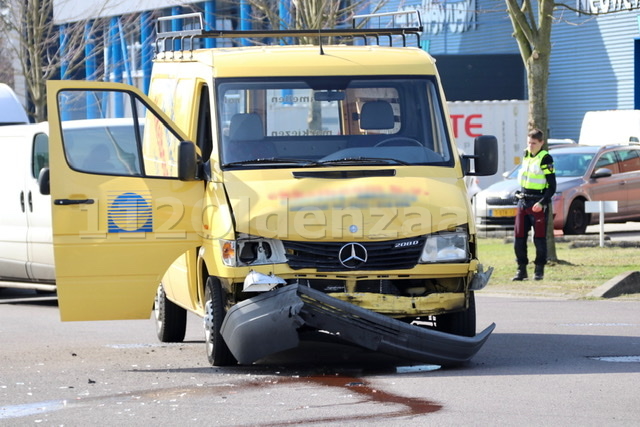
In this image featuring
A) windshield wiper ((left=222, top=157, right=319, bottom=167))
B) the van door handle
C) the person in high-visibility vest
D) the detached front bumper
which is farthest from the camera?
the person in high-visibility vest

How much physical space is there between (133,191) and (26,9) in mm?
21031

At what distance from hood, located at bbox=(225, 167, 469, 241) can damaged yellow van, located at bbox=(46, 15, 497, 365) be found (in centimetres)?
1

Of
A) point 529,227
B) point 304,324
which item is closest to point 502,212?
point 529,227

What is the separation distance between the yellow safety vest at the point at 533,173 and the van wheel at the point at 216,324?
7.77 m

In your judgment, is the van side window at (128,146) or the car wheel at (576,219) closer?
the van side window at (128,146)

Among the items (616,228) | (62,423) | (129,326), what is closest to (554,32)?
(616,228)

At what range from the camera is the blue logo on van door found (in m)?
9.80

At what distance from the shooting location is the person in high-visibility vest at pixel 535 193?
1667 centimetres

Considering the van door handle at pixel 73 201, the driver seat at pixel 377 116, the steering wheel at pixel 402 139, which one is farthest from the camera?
the driver seat at pixel 377 116

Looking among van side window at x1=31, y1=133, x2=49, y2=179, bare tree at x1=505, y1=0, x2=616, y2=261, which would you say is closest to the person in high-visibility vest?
bare tree at x1=505, y1=0, x2=616, y2=261

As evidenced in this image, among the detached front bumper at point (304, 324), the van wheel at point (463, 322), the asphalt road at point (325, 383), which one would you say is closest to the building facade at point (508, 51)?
the asphalt road at point (325, 383)

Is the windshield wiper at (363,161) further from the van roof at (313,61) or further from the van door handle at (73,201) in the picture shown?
the van door handle at (73,201)

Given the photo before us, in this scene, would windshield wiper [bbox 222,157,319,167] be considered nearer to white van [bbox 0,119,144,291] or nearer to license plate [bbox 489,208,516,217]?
white van [bbox 0,119,144,291]

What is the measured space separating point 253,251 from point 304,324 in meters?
0.67
